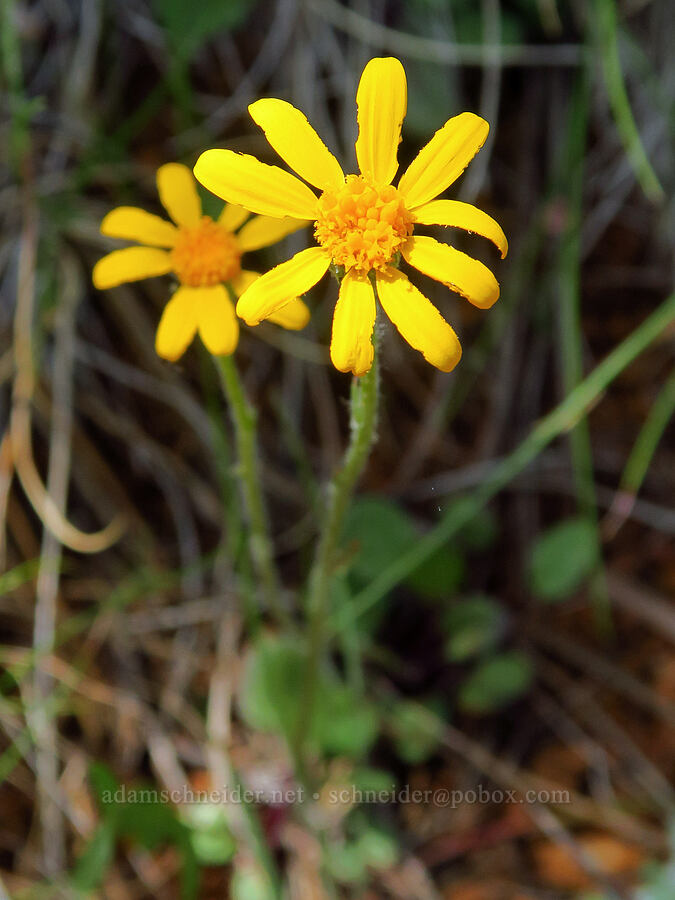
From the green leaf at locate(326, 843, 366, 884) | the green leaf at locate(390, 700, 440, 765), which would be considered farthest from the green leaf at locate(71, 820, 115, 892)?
the green leaf at locate(390, 700, 440, 765)

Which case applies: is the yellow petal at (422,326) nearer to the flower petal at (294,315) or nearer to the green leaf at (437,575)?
the flower petal at (294,315)

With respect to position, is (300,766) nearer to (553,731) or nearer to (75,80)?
(553,731)

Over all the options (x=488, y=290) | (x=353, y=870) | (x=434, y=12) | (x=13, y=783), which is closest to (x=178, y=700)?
(x=13, y=783)

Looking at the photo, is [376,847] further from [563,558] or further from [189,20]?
[189,20]

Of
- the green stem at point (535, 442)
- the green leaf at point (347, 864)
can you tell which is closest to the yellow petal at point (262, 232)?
the green stem at point (535, 442)

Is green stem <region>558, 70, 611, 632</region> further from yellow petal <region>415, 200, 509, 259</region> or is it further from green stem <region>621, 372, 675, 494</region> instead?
yellow petal <region>415, 200, 509, 259</region>
